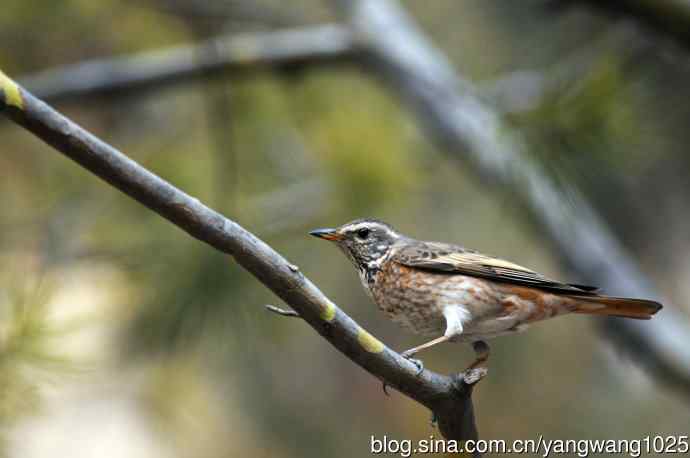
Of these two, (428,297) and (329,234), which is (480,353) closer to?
(428,297)

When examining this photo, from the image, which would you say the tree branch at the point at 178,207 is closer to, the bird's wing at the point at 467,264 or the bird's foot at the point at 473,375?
the bird's foot at the point at 473,375

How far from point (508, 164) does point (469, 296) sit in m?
1.41

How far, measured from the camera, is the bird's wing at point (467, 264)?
287 centimetres

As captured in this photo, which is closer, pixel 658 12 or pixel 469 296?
pixel 469 296

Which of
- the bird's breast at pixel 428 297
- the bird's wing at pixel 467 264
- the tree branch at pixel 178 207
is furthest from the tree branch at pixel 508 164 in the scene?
the tree branch at pixel 178 207

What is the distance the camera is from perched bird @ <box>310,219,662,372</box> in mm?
2785

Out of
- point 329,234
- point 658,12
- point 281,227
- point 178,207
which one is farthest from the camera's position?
point 281,227

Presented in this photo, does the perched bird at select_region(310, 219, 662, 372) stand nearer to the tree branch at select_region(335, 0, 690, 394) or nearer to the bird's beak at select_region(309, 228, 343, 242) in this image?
the bird's beak at select_region(309, 228, 343, 242)

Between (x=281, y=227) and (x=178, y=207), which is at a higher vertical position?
(x=281, y=227)

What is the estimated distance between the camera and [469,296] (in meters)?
2.98

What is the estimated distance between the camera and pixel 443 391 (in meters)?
2.16

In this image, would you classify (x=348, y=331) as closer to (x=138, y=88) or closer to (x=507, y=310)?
(x=507, y=310)

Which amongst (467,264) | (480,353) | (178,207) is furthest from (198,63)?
(178,207)

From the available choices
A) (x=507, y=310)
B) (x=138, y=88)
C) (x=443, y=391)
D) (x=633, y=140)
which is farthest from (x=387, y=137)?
(x=443, y=391)
